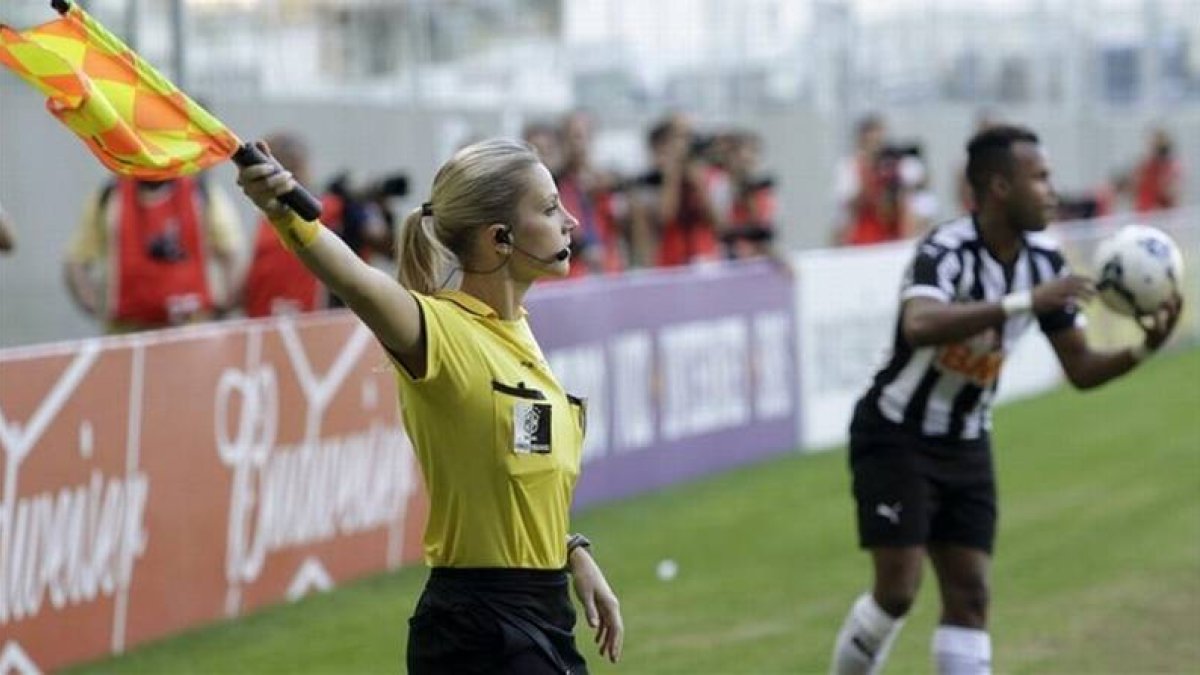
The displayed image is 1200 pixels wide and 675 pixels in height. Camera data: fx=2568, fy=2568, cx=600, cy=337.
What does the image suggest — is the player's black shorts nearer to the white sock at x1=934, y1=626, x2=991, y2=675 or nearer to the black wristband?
the white sock at x1=934, y1=626, x2=991, y2=675

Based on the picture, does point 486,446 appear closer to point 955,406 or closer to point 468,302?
point 468,302

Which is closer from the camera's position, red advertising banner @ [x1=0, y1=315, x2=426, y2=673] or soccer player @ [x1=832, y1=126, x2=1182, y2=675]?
soccer player @ [x1=832, y1=126, x2=1182, y2=675]

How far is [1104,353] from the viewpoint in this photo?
28.1 ft

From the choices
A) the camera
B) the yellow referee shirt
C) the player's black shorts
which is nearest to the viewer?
the yellow referee shirt

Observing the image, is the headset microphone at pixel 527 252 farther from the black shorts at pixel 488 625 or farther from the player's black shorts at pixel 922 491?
the player's black shorts at pixel 922 491

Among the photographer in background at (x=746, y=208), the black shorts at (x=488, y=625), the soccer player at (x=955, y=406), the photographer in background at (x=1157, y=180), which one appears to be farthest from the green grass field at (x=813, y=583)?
the photographer in background at (x=1157, y=180)

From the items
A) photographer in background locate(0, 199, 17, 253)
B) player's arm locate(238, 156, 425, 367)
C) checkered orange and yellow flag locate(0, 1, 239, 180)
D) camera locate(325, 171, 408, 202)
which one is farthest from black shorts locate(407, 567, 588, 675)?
camera locate(325, 171, 408, 202)

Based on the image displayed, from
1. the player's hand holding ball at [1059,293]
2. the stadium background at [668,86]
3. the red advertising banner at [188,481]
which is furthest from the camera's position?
the stadium background at [668,86]

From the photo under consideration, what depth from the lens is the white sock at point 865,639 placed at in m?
8.72

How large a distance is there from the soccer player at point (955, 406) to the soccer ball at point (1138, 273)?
0.54 ft

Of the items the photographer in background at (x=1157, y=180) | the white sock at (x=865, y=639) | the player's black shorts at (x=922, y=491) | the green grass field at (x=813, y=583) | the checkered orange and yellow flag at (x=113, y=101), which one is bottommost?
the photographer in background at (x=1157, y=180)

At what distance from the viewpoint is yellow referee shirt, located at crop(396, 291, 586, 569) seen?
5.62 meters

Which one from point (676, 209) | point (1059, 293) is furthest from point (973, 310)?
point (676, 209)

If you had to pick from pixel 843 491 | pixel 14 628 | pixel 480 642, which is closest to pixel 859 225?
pixel 843 491
